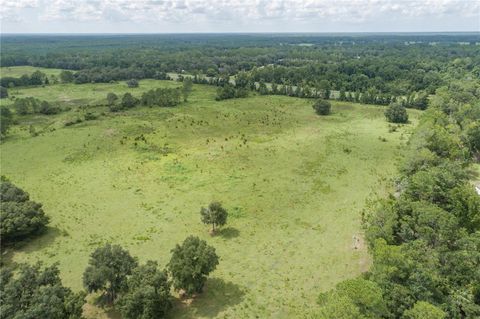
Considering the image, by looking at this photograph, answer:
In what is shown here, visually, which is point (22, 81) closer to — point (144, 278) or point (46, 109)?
point (46, 109)

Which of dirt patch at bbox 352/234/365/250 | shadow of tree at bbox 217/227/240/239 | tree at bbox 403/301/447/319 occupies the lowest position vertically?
shadow of tree at bbox 217/227/240/239

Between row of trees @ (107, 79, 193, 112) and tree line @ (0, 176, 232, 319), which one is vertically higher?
row of trees @ (107, 79, 193, 112)

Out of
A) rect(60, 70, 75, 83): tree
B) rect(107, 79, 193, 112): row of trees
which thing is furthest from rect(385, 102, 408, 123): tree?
rect(60, 70, 75, 83): tree

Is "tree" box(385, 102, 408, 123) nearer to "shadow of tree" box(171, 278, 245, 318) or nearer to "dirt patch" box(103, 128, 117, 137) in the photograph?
"dirt patch" box(103, 128, 117, 137)

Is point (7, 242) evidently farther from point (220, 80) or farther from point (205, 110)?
point (220, 80)

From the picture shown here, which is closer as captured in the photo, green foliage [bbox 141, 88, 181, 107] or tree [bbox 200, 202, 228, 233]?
tree [bbox 200, 202, 228, 233]

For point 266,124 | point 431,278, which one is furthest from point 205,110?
point 431,278
